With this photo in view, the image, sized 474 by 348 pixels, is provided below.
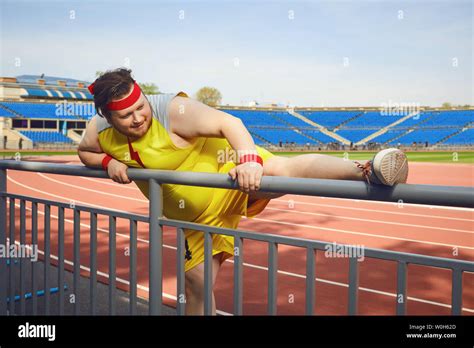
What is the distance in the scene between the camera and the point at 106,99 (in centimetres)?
236

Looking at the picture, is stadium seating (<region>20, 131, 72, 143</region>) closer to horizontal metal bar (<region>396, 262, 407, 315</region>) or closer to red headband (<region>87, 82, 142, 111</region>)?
red headband (<region>87, 82, 142, 111</region>)

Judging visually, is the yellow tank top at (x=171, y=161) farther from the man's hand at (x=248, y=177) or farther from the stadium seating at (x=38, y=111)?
the stadium seating at (x=38, y=111)

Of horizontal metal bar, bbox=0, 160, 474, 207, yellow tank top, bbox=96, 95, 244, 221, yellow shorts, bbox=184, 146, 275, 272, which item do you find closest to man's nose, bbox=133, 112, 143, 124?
yellow tank top, bbox=96, 95, 244, 221

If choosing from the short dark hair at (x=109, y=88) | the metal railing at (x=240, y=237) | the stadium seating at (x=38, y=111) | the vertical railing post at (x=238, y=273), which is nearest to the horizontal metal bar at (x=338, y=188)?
the metal railing at (x=240, y=237)

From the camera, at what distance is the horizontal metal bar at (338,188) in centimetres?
144

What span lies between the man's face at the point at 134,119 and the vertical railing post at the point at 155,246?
0.30 meters

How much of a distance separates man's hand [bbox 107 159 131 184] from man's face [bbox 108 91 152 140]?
16 cm

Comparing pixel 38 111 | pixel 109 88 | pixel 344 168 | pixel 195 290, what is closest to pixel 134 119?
pixel 109 88

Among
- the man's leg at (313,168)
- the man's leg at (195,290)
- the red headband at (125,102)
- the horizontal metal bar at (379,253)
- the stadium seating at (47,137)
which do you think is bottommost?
the man's leg at (195,290)

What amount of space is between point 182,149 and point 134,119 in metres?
0.28

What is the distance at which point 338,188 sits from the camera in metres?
1.65

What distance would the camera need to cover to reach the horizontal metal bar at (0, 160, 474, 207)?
1.44 metres
